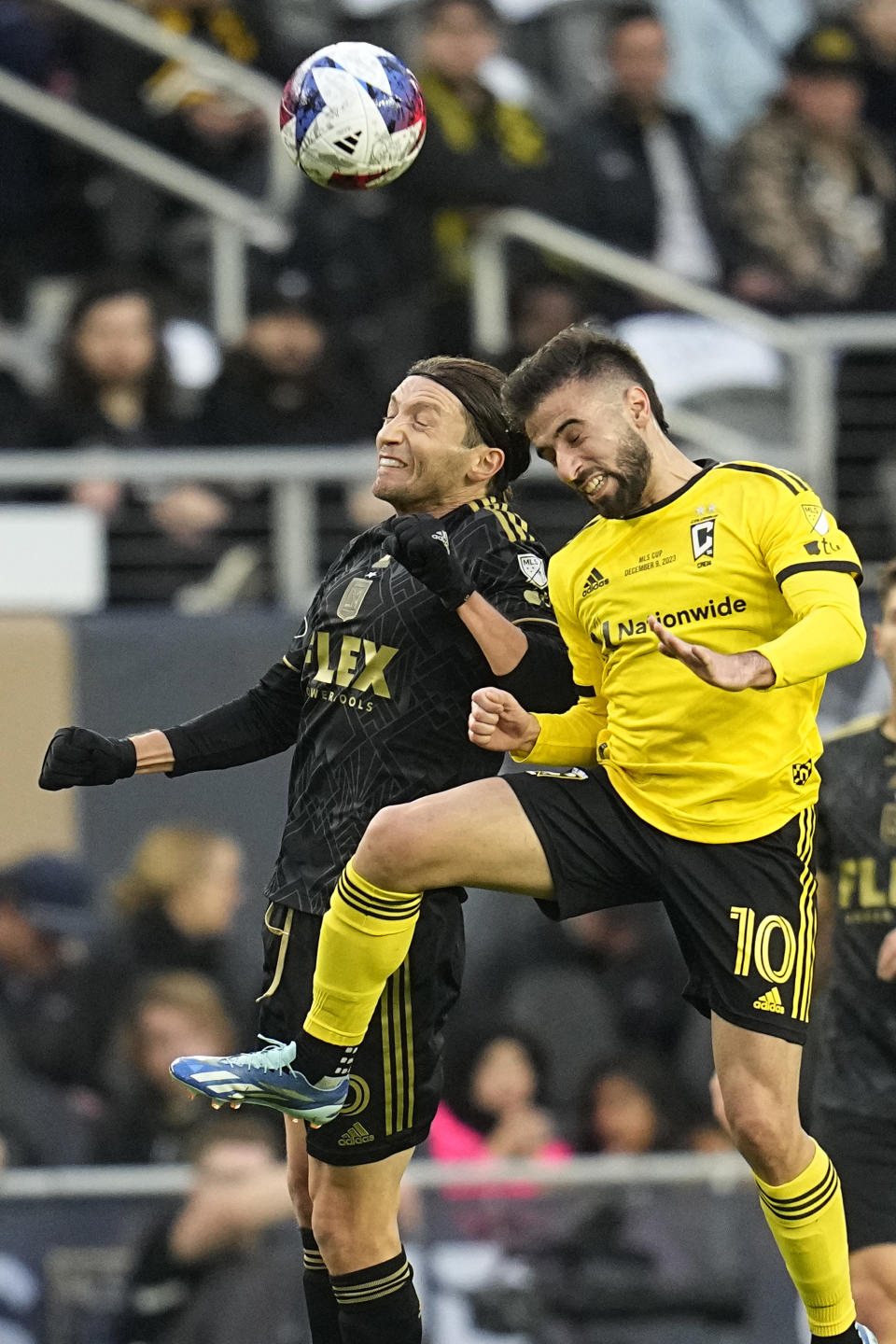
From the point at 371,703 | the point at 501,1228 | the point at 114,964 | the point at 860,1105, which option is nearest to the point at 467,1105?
the point at 501,1228

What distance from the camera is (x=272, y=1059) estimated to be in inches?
196

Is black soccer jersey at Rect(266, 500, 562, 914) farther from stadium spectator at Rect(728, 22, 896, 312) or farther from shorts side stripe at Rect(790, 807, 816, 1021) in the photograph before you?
stadium spectator at Rect(728, 22, 896, 312)

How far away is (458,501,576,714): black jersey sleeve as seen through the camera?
17.1ft

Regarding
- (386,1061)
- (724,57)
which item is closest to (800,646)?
(386,1061)

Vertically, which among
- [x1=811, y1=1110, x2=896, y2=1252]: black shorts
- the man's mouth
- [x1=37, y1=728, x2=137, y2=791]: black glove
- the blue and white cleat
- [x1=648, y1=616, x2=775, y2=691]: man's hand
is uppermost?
the man's mouth

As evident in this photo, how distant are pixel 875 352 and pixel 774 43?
200cm

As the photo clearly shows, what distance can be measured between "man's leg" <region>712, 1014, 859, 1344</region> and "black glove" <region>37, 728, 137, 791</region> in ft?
5.17

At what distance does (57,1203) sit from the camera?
781 centimetres

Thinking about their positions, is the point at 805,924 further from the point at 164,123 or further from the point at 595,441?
the point at 164,123

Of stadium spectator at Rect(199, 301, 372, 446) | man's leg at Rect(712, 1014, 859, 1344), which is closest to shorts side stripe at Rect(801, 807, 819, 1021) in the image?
man's leg at Rect(712, 1014, 859, 1344)

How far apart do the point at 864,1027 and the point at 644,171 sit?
572 cm

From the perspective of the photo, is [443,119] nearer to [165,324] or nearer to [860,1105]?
[165,324]

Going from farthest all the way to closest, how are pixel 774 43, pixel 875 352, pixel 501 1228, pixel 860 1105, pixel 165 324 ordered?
1. pixel 774 43
2. pixel 875 352
3. pixel 165 324
4. pixel 501 1228
5. pixel 860 1105

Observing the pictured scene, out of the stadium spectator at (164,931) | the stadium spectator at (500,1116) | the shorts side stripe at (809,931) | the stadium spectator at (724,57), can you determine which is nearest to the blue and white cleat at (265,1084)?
the shorts side stripe at (809,931)
